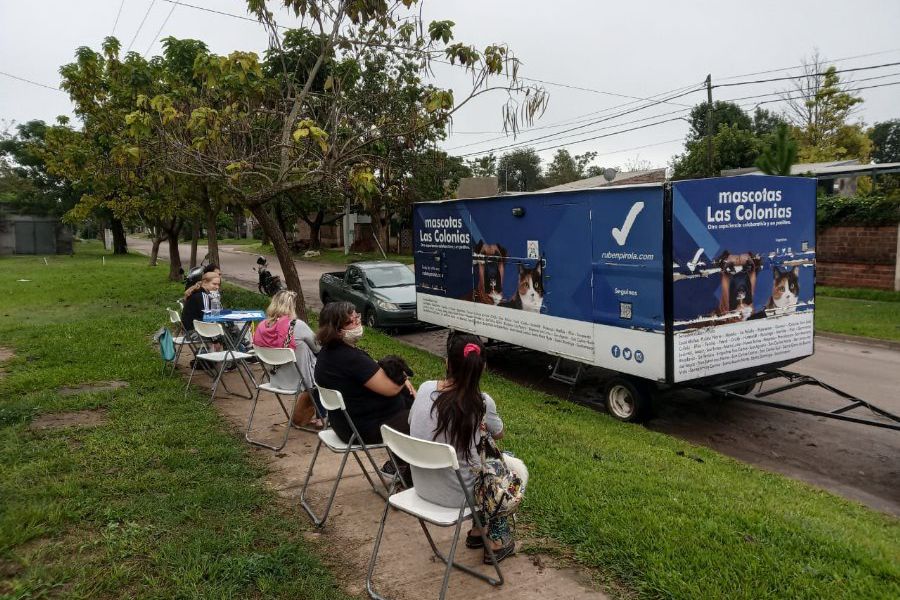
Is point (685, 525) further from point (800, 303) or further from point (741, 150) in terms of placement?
point (741, 150)

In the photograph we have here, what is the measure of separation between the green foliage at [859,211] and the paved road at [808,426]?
7.60 m

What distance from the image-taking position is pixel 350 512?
447 centimetres

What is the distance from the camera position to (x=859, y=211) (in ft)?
58.1

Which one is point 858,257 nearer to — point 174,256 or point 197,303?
point 197,303

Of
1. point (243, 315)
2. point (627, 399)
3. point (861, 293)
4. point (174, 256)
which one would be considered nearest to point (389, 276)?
point (243, 315)

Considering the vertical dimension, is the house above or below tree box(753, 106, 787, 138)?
below

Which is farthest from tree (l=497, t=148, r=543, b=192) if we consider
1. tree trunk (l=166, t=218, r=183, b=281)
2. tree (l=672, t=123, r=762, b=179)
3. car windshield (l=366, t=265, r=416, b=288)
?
car windshield (l=366, t=265, r=416, b=288)

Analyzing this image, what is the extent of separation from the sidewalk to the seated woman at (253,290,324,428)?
0.65 meters

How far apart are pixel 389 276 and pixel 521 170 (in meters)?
48.8

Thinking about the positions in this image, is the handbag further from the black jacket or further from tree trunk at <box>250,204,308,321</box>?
tree trunk at <box>250,204,308,321</box>

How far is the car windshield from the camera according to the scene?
45.8 feet

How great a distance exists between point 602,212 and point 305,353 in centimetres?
357

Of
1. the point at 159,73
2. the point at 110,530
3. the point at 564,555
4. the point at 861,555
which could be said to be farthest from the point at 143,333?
the point at 861,555

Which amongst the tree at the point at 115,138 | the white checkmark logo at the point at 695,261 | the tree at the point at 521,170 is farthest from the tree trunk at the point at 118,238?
the white checkmark logo at the point at 695,261
